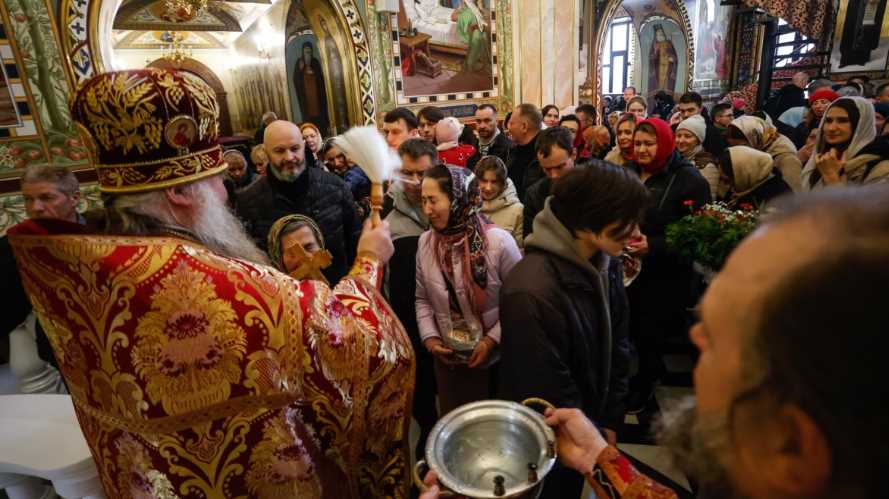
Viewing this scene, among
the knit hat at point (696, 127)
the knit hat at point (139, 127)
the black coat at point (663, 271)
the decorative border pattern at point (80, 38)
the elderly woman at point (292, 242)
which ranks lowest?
the black coat at point (663, 271)

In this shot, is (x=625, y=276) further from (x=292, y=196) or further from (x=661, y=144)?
(x=292, y=196)

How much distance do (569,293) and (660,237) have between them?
162 centimetres

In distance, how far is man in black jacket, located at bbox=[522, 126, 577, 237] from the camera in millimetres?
3162

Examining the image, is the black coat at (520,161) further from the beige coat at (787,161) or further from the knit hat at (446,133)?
the beige coat at (787,161)

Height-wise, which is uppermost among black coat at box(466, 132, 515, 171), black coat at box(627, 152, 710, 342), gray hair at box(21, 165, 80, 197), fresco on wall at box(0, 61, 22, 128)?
fresco on wall at box(0, 61, 22, 128)

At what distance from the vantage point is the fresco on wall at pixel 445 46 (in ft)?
27.9

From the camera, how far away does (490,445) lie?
1132 millimetres

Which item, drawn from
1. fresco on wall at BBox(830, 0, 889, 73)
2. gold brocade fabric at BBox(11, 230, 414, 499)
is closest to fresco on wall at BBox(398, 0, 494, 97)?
gold brocade fabric at BBox(11, 230, 414, 499)

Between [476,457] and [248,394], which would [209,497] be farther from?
[476,457]

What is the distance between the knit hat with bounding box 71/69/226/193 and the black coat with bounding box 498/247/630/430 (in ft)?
3.46

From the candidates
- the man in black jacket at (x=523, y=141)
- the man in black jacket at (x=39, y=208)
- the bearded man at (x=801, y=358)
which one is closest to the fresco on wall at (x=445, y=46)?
the man in black jacket at (x=523, y=141)

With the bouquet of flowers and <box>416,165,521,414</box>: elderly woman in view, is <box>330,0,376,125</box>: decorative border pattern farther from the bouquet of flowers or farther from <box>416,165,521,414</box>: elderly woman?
the bouquet of flowers

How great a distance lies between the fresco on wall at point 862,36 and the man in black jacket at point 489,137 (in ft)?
41.2

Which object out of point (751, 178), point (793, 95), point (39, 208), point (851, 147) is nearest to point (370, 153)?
point (39, 208)
